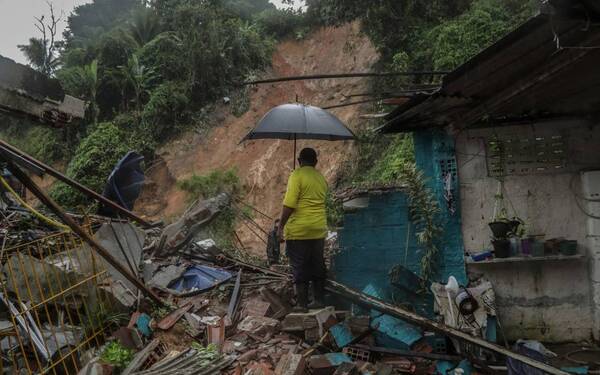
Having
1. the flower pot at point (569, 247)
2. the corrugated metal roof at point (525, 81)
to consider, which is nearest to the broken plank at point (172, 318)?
the corrugated metal roof at point (525, 81)

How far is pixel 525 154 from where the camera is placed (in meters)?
5.59

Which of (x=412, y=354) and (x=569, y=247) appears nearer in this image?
(x=412, y=354)

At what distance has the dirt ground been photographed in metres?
17.1

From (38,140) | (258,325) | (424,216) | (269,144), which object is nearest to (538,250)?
(424,216)

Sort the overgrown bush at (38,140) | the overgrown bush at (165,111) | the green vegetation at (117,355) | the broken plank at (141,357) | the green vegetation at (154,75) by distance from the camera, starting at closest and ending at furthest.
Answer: the broken plank at (141,357) < the green vegetation at (117,355) < the green vegetation at (154,75) < the overgrown bush at (165,111) < the overgrown bush at (38,140)

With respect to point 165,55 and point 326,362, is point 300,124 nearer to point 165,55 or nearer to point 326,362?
point 326,362

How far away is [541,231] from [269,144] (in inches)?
561

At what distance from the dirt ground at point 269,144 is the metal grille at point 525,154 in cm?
1000

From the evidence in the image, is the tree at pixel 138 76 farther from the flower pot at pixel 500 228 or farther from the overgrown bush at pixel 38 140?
the flower pot at pixel 500 228

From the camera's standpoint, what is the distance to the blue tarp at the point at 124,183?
7.27m

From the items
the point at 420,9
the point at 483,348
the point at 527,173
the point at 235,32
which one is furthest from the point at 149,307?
the point at 235,32

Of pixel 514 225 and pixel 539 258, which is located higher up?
pixel 514 225

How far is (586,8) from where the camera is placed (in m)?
2.87

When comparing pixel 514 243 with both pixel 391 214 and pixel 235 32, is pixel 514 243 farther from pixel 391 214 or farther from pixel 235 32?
pixel 235 32
